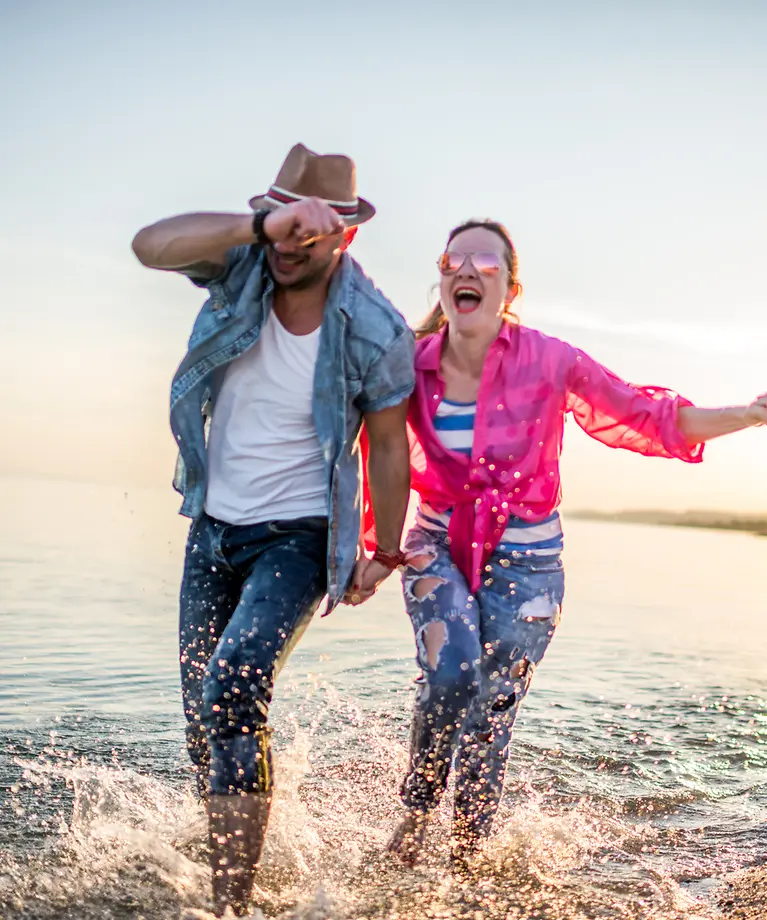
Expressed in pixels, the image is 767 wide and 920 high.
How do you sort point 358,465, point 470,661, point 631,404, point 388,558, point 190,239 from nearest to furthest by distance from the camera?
point 190,239, point 358,465, point 470,661, point 388,558, point 631,404

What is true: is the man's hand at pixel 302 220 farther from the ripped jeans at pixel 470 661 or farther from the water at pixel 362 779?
the water at pixel 362 779

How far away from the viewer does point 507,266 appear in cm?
496

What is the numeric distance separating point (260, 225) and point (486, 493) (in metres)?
1.45

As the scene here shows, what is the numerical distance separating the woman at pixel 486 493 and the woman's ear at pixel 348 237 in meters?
0.61

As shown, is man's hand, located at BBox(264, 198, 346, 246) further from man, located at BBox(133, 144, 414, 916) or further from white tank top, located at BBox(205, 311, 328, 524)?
white tank top, located at BBox(205, 311, 328, 524)

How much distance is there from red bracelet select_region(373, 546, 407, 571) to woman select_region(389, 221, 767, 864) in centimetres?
13

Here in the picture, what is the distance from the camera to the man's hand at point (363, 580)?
4.32m

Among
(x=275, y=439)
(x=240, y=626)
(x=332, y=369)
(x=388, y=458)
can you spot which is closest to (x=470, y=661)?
(x=388, y=458)

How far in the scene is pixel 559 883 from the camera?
181 inches

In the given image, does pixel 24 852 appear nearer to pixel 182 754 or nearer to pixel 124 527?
pixel 182 754

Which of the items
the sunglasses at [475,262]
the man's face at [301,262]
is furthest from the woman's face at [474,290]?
the man's face at [301,262]

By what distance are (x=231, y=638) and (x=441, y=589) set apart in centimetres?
101

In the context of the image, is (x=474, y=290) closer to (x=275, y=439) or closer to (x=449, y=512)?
(x=449, y=512)

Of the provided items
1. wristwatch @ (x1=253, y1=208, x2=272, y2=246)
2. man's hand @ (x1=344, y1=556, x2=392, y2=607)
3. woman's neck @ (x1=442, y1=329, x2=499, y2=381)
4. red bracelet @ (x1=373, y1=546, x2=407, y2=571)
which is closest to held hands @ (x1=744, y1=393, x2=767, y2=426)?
woman's neck @ (x1=442, y1=329, x2=499, y2=381)
